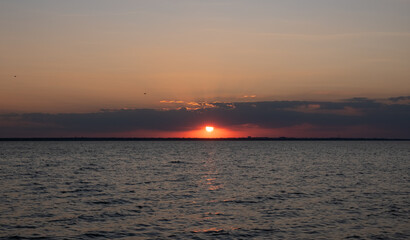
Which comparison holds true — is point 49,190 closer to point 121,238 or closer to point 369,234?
point 121,238

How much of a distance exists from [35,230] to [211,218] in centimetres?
1249

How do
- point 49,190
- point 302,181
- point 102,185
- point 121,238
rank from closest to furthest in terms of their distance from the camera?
point 121,238 → point 49,190 → point 102,185 → point 302,181

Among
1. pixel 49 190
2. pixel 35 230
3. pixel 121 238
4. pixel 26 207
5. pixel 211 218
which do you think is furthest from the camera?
pixel 49 190

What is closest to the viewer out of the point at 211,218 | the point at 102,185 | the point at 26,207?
the point at 211,218

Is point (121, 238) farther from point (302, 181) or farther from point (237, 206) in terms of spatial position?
point (302, 181)

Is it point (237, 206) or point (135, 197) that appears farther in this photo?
point (135, 197)

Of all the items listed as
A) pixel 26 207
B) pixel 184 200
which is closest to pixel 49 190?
pixel 26 207

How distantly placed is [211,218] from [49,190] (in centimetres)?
2340

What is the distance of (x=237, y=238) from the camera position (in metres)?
26.7

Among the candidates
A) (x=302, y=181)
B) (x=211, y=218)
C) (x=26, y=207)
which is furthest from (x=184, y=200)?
(x=302, y=181)

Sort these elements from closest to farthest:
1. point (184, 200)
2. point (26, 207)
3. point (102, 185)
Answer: point (26, 207)
point (184, 200)
point (102, 185)

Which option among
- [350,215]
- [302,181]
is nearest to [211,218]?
[350,215]

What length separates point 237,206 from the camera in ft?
124

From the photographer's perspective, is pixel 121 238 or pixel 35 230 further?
pixel 35 230
